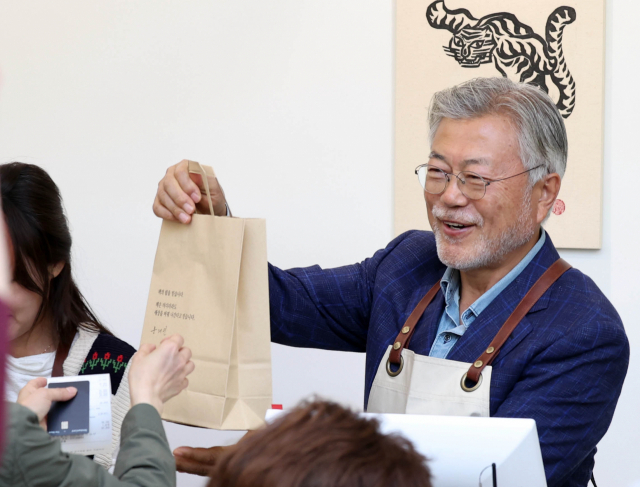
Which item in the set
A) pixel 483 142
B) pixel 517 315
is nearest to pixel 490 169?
pixel 483 142

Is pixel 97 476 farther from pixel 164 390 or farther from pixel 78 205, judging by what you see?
pixel 78 205

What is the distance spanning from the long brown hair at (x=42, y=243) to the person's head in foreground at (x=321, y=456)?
1.12 meters

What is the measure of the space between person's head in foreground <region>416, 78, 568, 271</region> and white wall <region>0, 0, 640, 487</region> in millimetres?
945

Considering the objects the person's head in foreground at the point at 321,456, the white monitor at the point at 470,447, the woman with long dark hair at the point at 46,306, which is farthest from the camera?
the woman with long dark hair at the point at 46,306

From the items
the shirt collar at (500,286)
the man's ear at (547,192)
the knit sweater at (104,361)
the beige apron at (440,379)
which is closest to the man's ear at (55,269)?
the knit sweater at (104,361)

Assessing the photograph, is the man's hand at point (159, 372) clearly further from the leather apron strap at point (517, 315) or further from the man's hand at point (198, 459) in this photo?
the leather apron strap at point (517, 315)

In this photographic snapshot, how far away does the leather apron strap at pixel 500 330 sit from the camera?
1.29 metres

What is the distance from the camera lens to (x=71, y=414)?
41.8 inches

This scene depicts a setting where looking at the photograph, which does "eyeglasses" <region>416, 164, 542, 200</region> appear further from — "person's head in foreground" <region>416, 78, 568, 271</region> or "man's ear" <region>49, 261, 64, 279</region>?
"man's ear" <region>49, 261, 64, 279</region>

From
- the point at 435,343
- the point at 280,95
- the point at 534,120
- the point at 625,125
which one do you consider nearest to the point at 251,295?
the point at 435,343

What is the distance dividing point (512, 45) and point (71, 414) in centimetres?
178

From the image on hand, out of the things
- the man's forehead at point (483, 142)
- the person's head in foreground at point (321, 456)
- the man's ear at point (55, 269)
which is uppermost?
the man's forehead at point (483, 142)

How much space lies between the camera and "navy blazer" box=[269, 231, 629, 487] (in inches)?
48.1

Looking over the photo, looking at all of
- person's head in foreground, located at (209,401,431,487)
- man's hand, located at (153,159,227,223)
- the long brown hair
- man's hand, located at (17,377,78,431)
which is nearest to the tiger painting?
man's hand, located at (153,159,227,223)
